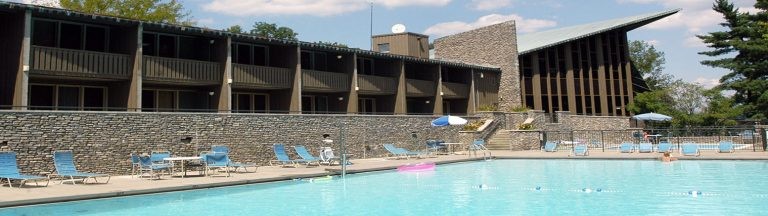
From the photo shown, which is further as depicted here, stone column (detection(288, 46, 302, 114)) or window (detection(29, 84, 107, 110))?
stone column (detection(288, 46, 302, 114))

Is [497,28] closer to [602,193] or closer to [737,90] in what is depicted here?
[737,90]

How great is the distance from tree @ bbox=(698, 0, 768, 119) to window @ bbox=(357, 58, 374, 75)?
2419 centimetres

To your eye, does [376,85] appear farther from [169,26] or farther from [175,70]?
[169,26]

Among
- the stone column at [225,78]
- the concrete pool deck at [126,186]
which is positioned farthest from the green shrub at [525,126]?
the stone column at [225,78]

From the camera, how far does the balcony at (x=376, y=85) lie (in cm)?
2833

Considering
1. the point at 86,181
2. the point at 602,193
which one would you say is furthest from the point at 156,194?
the point at 602,193

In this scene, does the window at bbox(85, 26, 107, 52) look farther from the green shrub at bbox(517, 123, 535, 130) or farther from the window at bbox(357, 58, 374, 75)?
the green shrub at bbox(517, 123, 535, 130)

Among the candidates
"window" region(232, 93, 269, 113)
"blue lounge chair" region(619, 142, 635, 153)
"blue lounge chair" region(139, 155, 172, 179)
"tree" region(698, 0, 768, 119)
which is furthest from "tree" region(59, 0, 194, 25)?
"tree" region(698, 0, 768, 119)

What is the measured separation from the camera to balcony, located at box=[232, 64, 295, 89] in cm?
2302

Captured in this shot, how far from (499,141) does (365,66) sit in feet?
27.7

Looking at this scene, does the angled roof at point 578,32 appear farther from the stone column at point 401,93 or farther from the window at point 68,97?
the window at point 68,97

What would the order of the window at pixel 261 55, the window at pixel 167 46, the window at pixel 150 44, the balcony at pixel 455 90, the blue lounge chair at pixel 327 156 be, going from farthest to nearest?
the balcony at pixel 455 90 < the window at pixel 261 55 < the window at pixel 167 46 < the window at pixel 150 44 < the blue lounge chair at pixel 327 156

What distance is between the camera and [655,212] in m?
9.83

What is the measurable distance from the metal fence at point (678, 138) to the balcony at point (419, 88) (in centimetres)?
675
